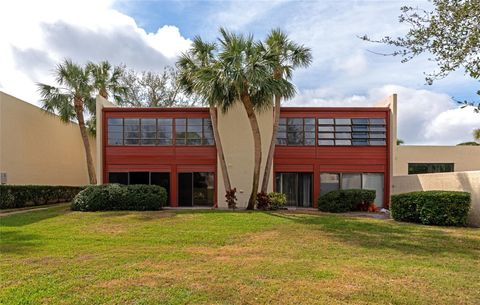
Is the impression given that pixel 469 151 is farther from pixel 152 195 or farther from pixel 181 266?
pixel 181 266

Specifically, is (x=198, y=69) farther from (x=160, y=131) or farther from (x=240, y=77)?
(x=160, y=131)

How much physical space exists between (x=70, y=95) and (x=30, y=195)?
6724 mm

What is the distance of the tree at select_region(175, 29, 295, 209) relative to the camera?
15.1 m

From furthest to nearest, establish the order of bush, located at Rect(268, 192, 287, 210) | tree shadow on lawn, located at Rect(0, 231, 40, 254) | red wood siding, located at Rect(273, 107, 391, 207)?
red wood siding, located at Rect(273, 107, 391, 207), bush, located at Rect(268, 192, 287, 210), tree shadow on lawn, located at Rect(0, 231, 40, 254)

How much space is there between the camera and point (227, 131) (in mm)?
19359

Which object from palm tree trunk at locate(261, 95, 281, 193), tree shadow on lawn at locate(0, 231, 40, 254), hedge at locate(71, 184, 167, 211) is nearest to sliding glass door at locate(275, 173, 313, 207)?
palm tree trunk at locate(261, 95, 281, 193)

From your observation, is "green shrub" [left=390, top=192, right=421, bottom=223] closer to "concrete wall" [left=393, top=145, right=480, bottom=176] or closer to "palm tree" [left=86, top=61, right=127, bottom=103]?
"concrete wall" [left=393, top=145, right=480, bottom=176]

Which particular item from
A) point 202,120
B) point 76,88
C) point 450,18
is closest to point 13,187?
point 76,88

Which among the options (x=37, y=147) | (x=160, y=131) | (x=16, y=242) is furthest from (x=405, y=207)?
(x=37, y=147)

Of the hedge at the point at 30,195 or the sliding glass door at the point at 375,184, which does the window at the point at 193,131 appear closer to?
the hedge at the point at 30,195

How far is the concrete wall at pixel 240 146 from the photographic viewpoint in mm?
19203

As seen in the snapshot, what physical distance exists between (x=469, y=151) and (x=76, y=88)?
80.4 ft

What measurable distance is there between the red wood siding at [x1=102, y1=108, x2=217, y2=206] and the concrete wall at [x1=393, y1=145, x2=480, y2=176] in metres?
13.4

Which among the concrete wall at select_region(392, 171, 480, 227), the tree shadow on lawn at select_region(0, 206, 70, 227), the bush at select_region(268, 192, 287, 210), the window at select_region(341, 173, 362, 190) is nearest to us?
the tree shadow on lawn at select_region(0, 206, 70, 227)
